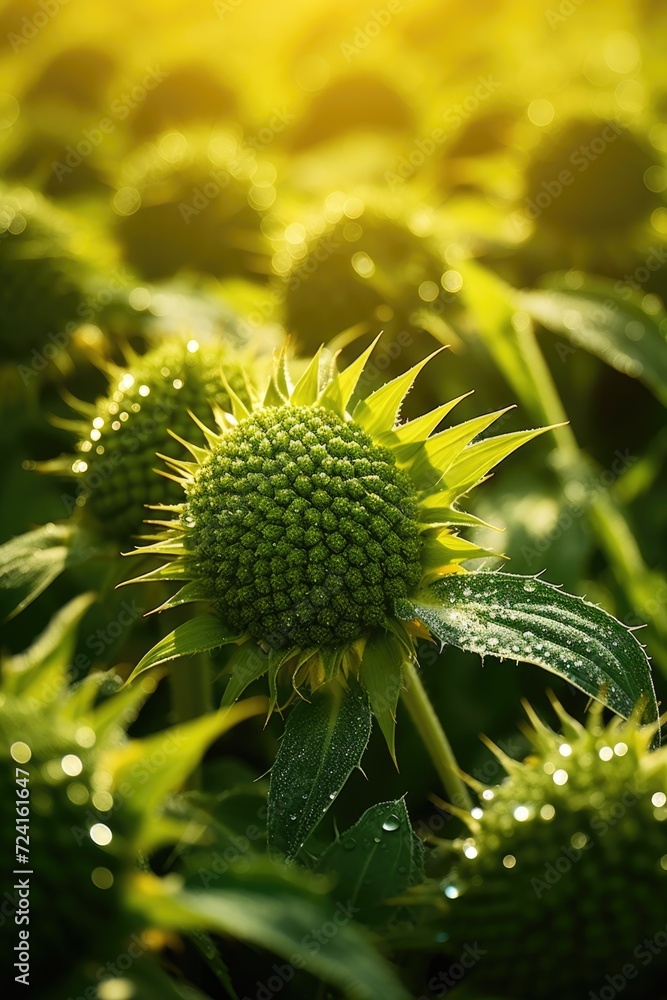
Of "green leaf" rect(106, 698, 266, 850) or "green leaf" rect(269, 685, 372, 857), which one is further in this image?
"green leaf" rect(269, 685, 372, 857)

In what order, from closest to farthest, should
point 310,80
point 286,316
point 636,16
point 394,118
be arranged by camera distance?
point 286,316
point 394,118
point 310,80
point 636,16

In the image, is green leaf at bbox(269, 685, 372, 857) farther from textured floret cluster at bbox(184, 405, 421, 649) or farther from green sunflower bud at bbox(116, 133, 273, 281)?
green sunflower bud at bbox(116, 133, 273, 281)

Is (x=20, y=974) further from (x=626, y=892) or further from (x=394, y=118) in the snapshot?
(x=394, y=118)

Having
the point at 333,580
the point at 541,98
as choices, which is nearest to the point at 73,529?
the point at 333,580

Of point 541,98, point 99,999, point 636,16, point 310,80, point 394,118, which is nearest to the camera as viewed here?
point 99,999
